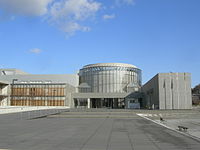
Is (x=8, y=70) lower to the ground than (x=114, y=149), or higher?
higher

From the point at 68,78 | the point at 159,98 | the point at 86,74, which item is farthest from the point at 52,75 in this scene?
the point at 159,98

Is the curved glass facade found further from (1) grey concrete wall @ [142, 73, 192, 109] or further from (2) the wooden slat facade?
(1) grey concrete wall @ [142, 73, 192, 109]

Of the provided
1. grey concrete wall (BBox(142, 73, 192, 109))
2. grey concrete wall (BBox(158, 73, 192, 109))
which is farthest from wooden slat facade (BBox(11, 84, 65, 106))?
grey concrete wall (BBox(158, 73, 192, 109))

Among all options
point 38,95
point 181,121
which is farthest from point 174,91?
point 38,95

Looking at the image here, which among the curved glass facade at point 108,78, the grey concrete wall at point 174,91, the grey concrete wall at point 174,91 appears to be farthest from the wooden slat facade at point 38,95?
the grey concrete wall at point 174,91

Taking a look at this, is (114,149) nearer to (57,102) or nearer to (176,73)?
(176,73)

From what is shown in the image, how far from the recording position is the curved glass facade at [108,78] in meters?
117

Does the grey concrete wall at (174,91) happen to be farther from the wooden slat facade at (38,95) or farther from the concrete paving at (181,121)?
the wooden slat facade at (38,95)

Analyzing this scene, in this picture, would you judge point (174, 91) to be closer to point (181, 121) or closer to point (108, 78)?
point (181, 121)

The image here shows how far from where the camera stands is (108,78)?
117375 millimetres

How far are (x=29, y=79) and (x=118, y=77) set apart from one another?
4226cm

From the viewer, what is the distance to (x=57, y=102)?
80250 mm

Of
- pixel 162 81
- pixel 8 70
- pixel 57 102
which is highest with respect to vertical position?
pixel 8 70

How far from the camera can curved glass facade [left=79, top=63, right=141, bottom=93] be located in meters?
117
